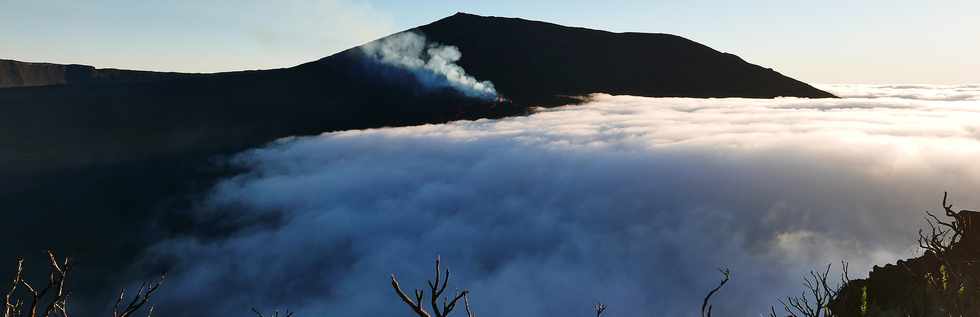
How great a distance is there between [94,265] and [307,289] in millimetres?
33277

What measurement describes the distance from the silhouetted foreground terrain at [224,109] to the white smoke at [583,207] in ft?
16.3

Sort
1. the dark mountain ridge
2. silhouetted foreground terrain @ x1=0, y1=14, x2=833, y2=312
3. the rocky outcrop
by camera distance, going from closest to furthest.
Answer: the rocky outcrop < silhouetted foreground terrain @ x1=0, y1=14, x2=833, y2=312 < the dark mountain ridge

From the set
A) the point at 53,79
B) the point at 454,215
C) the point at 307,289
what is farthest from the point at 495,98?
the point at 53,79

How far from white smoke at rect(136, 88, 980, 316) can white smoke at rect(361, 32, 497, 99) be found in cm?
836

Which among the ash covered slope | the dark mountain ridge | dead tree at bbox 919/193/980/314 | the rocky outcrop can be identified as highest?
the dark mountain ridge

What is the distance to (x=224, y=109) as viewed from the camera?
4309 inches

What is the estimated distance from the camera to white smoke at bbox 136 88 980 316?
90062mm

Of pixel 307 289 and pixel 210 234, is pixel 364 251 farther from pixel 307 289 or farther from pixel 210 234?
pixel 210 234

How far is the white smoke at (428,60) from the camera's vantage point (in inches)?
4587

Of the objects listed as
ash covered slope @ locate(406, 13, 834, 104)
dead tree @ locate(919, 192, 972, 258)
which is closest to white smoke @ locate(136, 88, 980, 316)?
ash covered slope @ locate(406, 13, 834, 104)

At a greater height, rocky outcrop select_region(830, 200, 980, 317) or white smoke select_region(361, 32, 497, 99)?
white smoke select_region(361, 32, 497, 99)

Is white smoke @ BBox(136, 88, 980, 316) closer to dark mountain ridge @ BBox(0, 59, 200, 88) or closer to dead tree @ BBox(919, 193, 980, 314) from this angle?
dead tree @ BBox(919, 193, 980, 314)

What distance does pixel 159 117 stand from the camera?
107 m

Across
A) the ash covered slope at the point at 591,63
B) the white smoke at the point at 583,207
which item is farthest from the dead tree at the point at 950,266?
the ash covered slope at the point at 591,63
